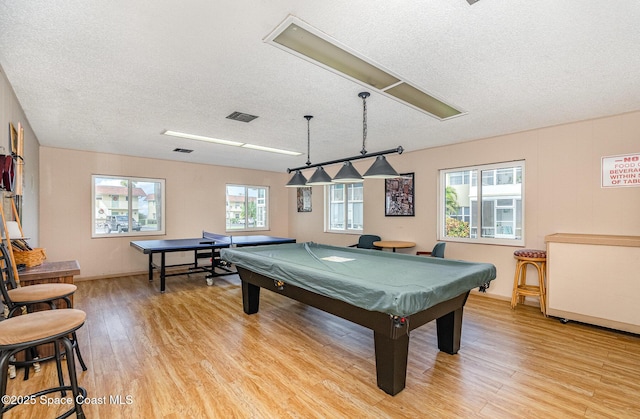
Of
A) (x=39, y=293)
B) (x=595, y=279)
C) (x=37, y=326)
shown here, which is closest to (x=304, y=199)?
(x=595, y=279)

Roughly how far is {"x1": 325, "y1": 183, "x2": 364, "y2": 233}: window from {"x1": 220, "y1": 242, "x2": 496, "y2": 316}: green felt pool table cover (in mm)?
A: 2893

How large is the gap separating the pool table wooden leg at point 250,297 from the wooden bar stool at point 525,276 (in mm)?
3521

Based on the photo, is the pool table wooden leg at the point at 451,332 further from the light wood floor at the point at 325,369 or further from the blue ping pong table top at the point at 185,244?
the blue ping pong table top at the point at 185,244

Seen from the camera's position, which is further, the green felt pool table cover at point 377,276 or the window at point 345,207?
the window at point 345,207

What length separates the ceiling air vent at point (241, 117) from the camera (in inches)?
143

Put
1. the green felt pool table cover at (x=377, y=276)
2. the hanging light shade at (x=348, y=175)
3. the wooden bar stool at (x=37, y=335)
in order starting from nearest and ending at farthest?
the wooden bar stool at (x=37, y=335), the green felt pool table cover at (x=377, y=276), the hanging light shade at (x=348, y=175)

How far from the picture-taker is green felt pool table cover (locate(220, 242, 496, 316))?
1.91m

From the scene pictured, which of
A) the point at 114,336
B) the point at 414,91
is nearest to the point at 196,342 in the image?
the point at 114,336

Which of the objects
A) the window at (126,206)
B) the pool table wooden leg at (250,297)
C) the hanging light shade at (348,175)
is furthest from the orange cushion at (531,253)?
the window at (126,206)

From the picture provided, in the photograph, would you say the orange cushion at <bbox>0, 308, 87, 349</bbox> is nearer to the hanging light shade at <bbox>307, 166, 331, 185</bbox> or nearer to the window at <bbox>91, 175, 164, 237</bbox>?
the hanging light shade at <bbox>307, 166, 331, 185</bbox>

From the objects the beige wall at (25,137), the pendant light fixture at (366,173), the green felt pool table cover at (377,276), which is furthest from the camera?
the pendant light fixture at (366,173)

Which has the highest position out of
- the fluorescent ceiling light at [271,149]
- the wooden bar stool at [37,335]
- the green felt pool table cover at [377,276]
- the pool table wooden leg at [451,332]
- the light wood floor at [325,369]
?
the fluorescent ceiling light at [271,149]

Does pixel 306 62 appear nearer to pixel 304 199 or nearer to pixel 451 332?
pixel 451 332

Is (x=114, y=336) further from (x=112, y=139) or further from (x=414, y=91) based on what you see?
(x=414, y=91)
